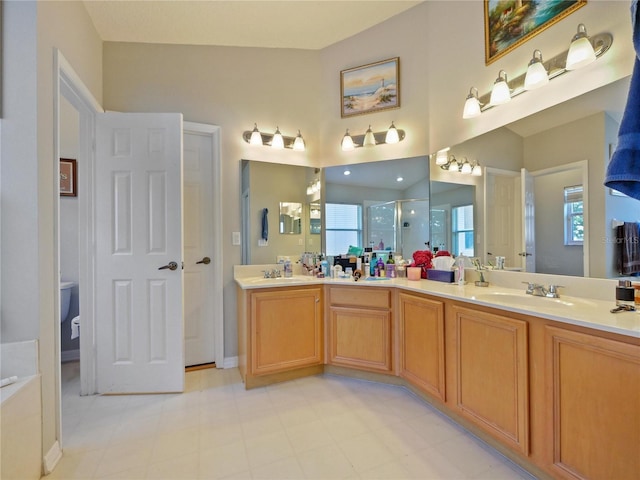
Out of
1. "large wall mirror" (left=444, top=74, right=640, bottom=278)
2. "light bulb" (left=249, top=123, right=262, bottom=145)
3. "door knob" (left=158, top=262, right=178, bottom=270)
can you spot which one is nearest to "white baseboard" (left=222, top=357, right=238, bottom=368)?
"door knob" (left=158, top=262, right=178, bottom=270)

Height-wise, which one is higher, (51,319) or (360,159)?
(360,159)

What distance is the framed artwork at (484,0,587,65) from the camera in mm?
1698

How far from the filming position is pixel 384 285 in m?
2.28

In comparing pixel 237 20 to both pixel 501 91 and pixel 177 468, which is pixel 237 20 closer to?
pixel 501 91

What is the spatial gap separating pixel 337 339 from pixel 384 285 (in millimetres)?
598

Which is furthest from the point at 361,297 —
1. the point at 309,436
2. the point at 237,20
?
the point at 237,20

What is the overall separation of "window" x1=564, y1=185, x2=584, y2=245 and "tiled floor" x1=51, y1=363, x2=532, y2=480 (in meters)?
1.19

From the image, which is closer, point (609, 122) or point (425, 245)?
point (609, 122)

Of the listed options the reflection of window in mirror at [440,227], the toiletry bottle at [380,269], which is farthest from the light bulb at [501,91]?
the toiletry bottle at [380,269]

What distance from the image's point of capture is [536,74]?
172 centimetres

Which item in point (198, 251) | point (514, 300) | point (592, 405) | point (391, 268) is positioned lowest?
point (592, 405)

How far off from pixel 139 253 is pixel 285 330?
1.22m

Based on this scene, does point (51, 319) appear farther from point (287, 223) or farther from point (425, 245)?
point (425, 245)

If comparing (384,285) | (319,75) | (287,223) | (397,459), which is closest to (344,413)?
(397,459)
